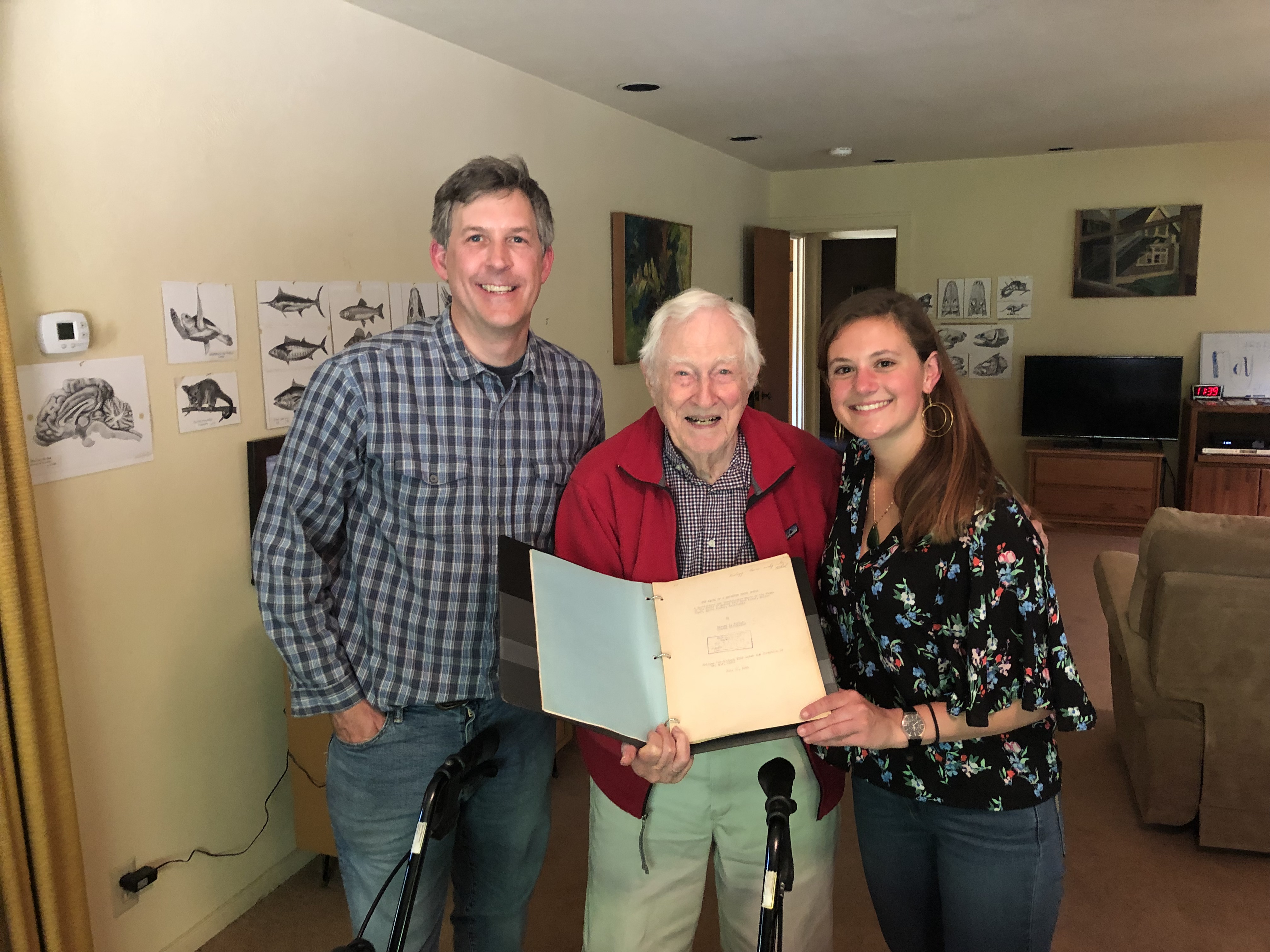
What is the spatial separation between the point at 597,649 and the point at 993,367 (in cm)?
593

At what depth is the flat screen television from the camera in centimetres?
605

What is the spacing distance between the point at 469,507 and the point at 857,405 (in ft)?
2.07

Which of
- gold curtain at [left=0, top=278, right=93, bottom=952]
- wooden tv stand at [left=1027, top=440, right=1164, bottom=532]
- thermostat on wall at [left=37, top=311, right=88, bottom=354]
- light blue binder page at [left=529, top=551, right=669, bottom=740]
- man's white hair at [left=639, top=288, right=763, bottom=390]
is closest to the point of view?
light blue binder page at [left=529, top=551, right=669, bottom=740]

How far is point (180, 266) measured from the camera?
2152 mm

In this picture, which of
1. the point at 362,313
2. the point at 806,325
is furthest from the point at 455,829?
the point at 806,325

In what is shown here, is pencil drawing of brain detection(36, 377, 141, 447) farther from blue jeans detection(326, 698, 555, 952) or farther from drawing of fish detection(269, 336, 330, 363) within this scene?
blue jeans detection(326, 698, 555, 952)

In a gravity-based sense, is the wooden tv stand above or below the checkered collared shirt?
below

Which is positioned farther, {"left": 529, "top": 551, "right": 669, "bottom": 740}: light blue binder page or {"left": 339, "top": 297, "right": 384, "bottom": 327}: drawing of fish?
{"left": 339, "top": 297, "right": 384, "bottom": 327}: drawing of fish

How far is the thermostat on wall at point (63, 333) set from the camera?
1.84 metres

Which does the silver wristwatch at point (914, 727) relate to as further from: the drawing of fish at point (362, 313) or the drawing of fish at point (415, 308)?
the drawing of fish at point (415, 308)

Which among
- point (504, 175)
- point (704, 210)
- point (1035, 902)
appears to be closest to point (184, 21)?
point (504, 175)

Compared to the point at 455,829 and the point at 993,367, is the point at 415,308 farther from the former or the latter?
the point at 993,367

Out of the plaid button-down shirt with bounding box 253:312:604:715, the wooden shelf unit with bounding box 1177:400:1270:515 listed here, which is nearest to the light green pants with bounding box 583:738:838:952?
the plaid button-down shirt with bounding box 253:312:604:715

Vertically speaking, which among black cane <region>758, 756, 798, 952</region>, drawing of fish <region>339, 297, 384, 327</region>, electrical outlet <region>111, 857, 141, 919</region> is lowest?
electrical outlet <region>111, 857, 141, 919</region>
